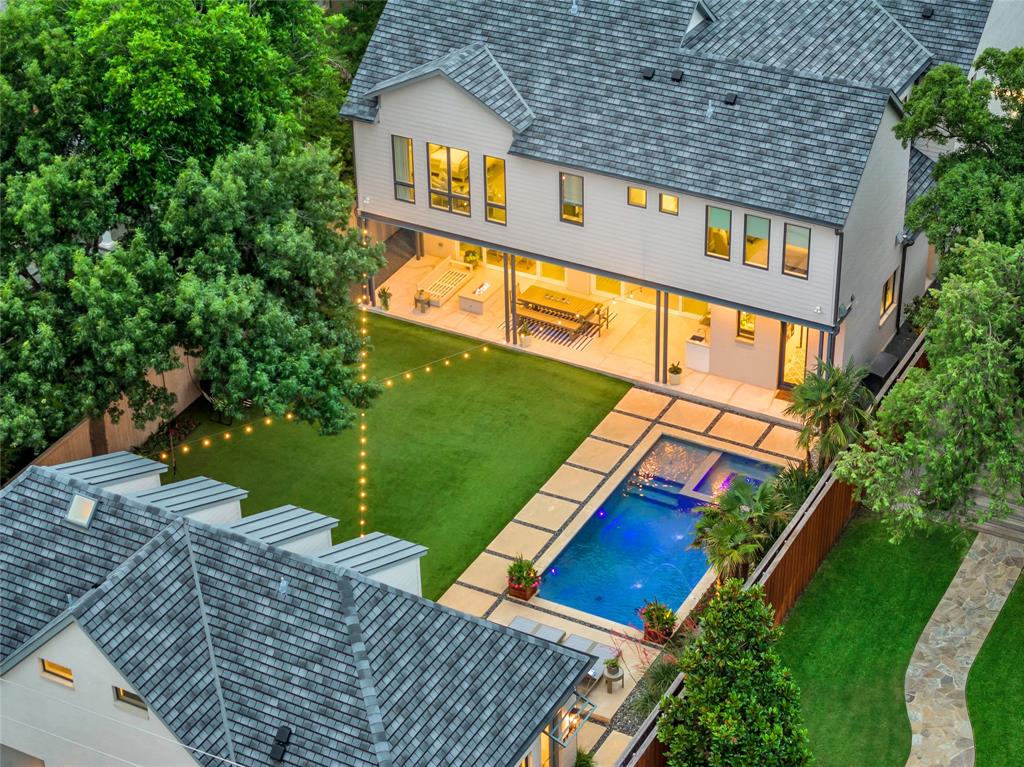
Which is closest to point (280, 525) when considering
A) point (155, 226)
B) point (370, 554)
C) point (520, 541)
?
point (370, 554)

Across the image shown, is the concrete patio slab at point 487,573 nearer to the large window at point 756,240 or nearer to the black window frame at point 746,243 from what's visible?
the black window frame at point 746,243

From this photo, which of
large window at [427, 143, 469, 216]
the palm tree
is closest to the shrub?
the palm tree

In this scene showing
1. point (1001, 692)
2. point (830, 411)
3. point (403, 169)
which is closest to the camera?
point (1001, 692)

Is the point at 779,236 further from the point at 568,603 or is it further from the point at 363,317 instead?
the point at 363,317

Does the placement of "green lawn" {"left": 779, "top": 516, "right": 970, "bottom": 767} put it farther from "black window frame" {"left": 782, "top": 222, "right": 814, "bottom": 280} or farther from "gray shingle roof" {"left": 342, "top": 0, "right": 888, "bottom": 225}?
"gray shingle roof" {"left": 342, "top": 0, "right": 888, "bottom": 225}

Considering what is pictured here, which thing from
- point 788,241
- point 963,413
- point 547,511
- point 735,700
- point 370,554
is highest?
point 963,413

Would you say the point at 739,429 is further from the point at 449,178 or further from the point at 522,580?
the point at 449,178

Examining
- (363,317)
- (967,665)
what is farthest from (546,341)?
(967,665)
